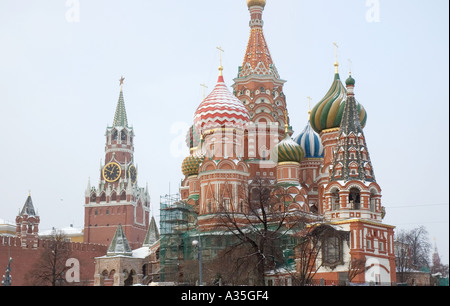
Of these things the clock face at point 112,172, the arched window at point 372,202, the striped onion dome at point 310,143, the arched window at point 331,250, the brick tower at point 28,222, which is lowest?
the arched window at point 331,250

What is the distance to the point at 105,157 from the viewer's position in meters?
93.2

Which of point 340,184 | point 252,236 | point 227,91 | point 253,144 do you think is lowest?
point 252,236

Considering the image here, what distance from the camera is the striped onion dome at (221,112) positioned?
48281 millimetres

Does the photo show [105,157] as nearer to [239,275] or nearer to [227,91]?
[227,91]

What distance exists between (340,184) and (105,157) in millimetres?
57925

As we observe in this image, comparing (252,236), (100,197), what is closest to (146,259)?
(252,236)

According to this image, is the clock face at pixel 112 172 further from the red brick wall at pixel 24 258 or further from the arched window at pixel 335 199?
the arched window at pixel 335 199

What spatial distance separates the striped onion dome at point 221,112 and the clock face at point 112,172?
42.5m

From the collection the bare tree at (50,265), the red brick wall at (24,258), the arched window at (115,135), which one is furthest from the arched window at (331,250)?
the arched window at (115,135)

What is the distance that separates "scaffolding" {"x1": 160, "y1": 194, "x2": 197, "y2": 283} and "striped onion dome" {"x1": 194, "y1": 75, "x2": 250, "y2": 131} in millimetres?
5459

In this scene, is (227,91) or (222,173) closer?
(222,173)

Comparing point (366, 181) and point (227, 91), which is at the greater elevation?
point (227, 91)

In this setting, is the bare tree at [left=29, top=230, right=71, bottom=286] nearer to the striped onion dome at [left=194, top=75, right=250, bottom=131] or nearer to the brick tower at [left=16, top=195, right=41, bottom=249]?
the brick tower at [left=16, top=195, right=41, bottom=249]

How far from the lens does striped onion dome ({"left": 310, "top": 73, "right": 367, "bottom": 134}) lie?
48.5 meters
